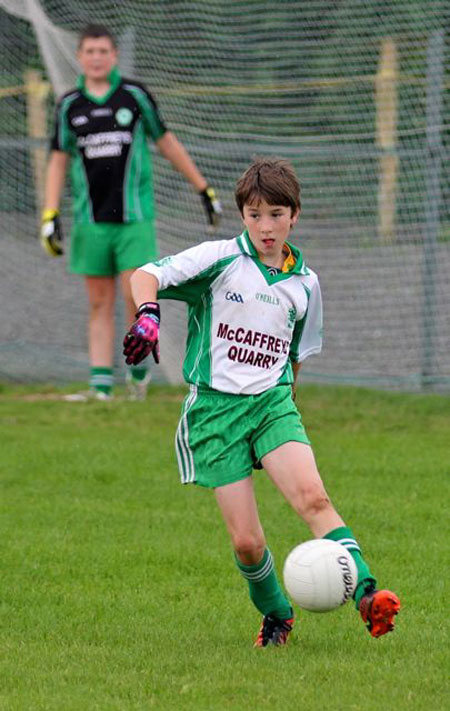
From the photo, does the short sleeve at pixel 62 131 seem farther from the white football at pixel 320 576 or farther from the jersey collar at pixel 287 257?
the white football at pixel 320 576

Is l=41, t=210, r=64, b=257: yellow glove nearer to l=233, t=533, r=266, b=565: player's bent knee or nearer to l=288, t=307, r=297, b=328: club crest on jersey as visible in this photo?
l=288, t=307, r=297, b=328: club crest on jersey

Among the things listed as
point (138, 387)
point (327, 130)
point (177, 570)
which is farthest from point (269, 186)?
point (327, 130)

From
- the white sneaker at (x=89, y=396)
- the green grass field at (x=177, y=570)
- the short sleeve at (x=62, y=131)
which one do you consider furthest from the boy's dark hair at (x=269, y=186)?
the white sneaker at (x=89, y=396)

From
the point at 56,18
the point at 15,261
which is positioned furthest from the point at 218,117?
the point at 15,261

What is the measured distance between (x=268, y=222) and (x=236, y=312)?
337 millimetres

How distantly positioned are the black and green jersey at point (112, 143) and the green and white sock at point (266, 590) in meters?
5.11

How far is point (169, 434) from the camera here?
8750mm

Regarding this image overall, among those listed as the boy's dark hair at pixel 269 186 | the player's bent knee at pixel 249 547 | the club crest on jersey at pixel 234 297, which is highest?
the boy's dark hair at pixel 269 186

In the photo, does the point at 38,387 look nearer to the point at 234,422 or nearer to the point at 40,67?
the point at 40,67

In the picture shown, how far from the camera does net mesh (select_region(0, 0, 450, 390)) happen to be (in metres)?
10.5

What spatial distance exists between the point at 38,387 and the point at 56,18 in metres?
3.10

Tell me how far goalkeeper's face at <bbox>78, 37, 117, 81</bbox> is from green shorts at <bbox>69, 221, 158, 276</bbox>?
1.03 metres

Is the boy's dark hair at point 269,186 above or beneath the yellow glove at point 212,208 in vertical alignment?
above

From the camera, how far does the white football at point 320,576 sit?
411 cm
